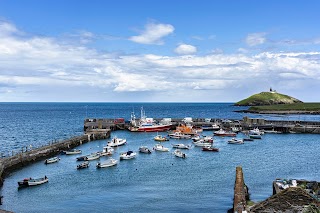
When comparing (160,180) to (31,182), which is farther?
(160,180)

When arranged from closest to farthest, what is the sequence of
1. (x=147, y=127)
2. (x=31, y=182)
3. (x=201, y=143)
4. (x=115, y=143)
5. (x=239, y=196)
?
1. (x=239, y=196)
2. (x=31, y=182)
3. (x=201, y=143)
4. (x=115, y=143)
5. (x=147, y=127)

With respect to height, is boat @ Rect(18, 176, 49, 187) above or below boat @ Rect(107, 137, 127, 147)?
below

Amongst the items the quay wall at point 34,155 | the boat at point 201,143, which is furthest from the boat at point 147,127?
the boat at point 201,143

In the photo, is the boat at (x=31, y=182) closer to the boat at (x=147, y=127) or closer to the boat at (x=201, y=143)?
the boat at (x=201, y=143)

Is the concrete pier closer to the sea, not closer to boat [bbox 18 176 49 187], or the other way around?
the sea

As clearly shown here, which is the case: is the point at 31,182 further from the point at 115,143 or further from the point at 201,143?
the point at 201,143

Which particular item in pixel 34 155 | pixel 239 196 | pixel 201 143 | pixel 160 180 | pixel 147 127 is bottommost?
pixel 160 180

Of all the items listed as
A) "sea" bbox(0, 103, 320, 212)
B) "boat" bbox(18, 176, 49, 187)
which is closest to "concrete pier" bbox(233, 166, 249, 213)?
"sea" bbox(0, 103, 320, 212)

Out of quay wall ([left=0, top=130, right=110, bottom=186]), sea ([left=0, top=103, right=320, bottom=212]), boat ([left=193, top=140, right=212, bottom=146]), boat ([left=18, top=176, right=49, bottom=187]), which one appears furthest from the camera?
boat ([left=193, top=140, right=212, bottom=146])

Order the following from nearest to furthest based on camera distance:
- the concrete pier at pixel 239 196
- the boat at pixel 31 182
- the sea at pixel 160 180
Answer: the concrete pier at pixel 239 196
the sea at pixel 160 180
the boat at pixel 31 182

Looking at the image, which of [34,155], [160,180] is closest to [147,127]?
[34,155]

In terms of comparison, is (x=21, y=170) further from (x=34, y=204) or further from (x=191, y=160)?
(x=191, y=160)

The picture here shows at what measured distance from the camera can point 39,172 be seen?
5816cm

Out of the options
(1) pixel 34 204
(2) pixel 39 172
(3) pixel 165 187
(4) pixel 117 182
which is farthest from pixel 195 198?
(2) pixel 39 172
